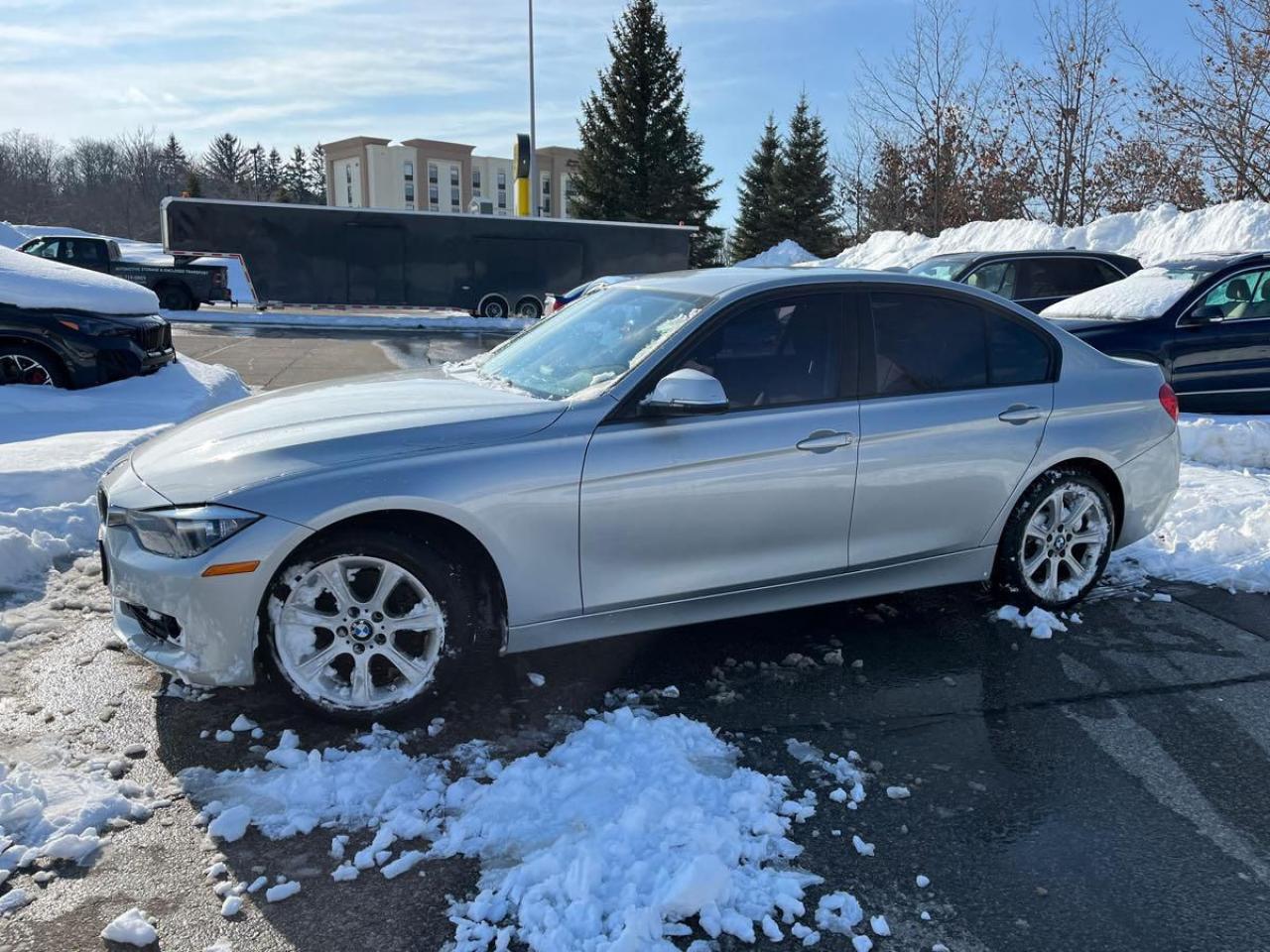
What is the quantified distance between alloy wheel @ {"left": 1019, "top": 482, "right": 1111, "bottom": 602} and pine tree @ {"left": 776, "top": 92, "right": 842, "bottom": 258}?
127ft

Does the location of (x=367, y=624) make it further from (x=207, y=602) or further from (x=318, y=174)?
(x=318, y=174)

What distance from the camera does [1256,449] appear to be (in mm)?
7852

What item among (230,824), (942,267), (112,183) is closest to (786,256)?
(942,267)

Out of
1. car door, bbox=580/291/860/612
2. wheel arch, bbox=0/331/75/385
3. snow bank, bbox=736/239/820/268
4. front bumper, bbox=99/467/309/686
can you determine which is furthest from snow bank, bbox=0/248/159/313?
snow bank, bbox=736/239/820/268

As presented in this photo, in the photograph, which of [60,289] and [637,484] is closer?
[637,484]

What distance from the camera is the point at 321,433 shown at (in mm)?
3398

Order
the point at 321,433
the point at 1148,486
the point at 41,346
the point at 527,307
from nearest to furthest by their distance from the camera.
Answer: the point at 321,433 < the point at 1148,486 < the point at 41,346 < the point at 527,307

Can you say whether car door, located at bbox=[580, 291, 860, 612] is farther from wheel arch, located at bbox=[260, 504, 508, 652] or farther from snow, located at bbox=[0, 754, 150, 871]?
snow, located at bbox=[0, 754, 150, 871]

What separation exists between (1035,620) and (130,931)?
12.6 ft

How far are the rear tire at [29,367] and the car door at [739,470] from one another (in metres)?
7.41

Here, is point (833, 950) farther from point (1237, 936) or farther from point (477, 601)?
point (477, 601)

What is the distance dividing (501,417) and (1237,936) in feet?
8.88

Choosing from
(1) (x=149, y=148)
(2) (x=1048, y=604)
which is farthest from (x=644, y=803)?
(1) (x=149, y=148)

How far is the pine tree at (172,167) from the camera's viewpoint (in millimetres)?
83688
